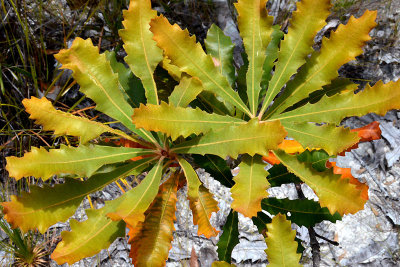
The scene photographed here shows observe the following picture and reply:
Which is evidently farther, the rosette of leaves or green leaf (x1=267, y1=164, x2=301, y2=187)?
green leaf (x1=267, y1=164, x2=301, y2=187)

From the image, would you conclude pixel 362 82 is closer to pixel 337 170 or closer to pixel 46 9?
pixel 337 170

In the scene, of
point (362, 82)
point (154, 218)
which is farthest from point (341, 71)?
point (154, 218)

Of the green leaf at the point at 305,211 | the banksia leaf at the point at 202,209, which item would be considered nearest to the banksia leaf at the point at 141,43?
the banksia leaf at the point at 202,209

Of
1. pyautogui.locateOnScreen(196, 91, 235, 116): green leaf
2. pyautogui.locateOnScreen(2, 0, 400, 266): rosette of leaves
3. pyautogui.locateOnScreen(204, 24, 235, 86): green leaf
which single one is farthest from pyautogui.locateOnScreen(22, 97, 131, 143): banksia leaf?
pyautogui.locateOnScreen(204, 24, 235, 86): green leaf

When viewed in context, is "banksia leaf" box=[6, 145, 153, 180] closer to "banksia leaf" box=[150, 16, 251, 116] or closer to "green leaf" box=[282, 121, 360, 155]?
"banksia leaf" box=[150, 16, 251, 116]

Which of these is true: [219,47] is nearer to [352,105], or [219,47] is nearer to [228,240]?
[352,105]

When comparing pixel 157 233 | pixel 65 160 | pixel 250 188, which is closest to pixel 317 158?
pixel 250 188

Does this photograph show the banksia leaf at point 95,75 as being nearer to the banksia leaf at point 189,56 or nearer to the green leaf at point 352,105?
the banksia leaf at point 189,56
